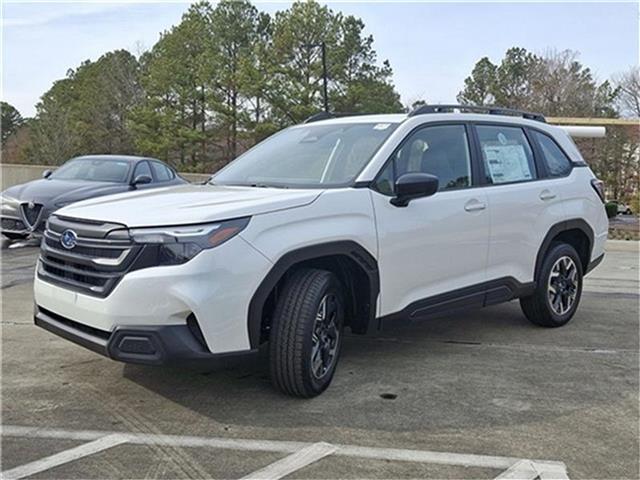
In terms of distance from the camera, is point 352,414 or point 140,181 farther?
point 140,181

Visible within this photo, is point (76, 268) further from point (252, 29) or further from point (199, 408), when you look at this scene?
point (252, 29)

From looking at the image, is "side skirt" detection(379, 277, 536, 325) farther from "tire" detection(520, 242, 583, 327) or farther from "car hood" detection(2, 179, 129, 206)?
"car hood" detection(2, 179, 129, 206)

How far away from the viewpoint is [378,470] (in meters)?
2.96

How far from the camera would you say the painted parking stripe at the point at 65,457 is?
287 cm

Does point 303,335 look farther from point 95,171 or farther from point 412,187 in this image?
point 95,171

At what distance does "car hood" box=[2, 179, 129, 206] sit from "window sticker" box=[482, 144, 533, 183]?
592 cm

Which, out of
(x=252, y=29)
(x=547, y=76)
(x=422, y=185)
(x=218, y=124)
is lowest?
(x=422, y=185)

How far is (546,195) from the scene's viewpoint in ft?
17.6

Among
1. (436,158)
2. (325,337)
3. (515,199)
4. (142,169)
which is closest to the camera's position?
(325,337)

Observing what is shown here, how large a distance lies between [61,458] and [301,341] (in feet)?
4.32

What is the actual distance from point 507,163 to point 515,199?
331mm

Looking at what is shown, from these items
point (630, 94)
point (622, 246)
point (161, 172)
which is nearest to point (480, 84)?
point (630, 94)

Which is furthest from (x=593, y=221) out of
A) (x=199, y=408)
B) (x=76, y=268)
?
(x=76, y=268)

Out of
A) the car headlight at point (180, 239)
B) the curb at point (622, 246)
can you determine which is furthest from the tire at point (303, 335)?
the curb at point (622, 246)
